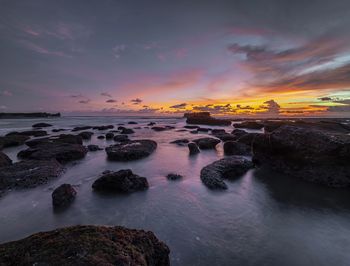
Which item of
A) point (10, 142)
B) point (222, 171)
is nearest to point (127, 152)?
point (222, 171)

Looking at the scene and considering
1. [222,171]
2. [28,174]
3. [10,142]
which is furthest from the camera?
[10,142]

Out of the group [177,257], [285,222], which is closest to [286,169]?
[285,222]

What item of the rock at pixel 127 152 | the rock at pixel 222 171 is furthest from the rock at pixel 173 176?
the rock at pixel 127 152

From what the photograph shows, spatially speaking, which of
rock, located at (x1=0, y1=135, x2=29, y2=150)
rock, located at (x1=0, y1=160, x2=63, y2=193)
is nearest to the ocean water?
rock, located at (x1=0, y1=160, x2=63, y2=193)

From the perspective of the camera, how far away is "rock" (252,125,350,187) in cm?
1103

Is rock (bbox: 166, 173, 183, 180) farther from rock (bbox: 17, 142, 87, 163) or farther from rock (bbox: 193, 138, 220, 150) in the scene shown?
rock (bbox: 193, 138, 220, 150)

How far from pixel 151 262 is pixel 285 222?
5.73 metres

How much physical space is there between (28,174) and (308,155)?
16.5 metres

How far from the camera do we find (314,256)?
5.69 metres

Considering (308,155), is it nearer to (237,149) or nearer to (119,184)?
(237,149)

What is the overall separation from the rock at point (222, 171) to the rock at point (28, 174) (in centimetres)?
913

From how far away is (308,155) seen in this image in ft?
39.9

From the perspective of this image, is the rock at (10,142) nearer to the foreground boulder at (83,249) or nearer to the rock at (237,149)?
the rock at (237,149)

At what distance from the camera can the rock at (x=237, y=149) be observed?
1927cm
